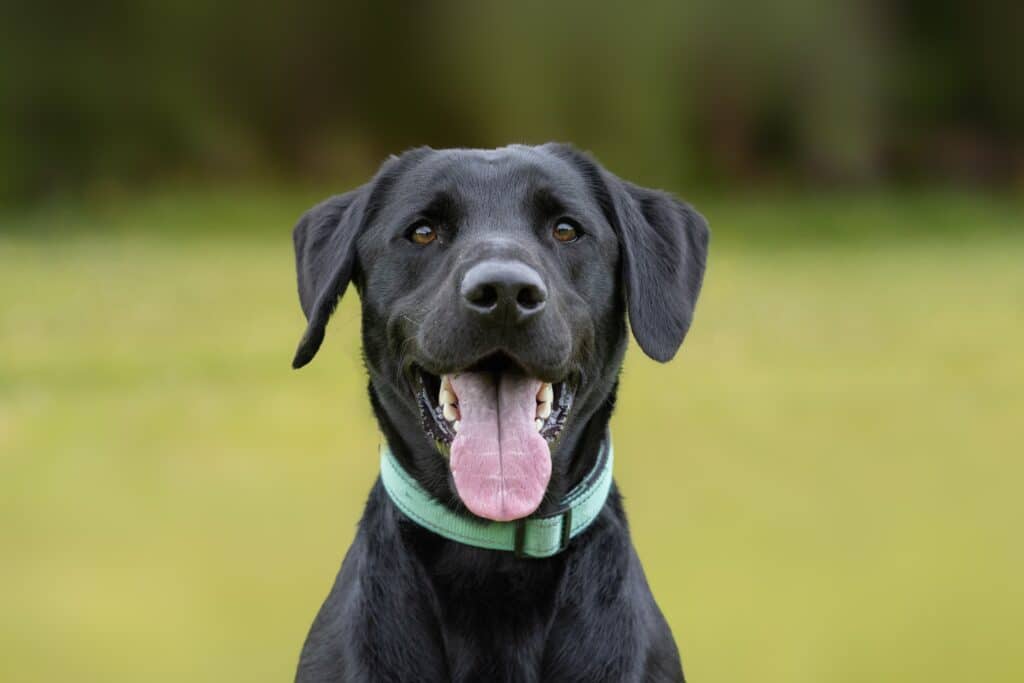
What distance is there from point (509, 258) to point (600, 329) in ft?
1.36

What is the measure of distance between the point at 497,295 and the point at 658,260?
28.4 inches

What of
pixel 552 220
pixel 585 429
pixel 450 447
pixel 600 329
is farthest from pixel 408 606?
pixel 552 220

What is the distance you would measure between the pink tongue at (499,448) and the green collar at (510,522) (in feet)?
0.25

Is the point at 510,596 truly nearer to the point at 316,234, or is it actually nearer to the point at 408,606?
the point at 408,606

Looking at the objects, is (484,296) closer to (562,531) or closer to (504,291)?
(504,291)

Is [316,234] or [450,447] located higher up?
[316,234]

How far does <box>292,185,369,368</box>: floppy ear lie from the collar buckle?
0.77 meters

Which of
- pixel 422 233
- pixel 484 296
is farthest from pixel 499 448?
pixel 422 233

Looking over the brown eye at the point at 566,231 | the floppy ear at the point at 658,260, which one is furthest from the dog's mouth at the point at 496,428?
the brown eye at the point at 566,231

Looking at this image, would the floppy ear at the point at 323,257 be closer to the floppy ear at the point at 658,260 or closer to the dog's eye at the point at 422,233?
the dog's eye at the point at 422,233

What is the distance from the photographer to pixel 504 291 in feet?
9.10

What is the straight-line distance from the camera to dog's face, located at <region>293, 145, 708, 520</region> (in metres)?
2.87

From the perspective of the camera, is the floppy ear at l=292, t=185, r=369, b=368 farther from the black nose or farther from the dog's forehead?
the black nose

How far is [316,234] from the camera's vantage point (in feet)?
→ 11.3
